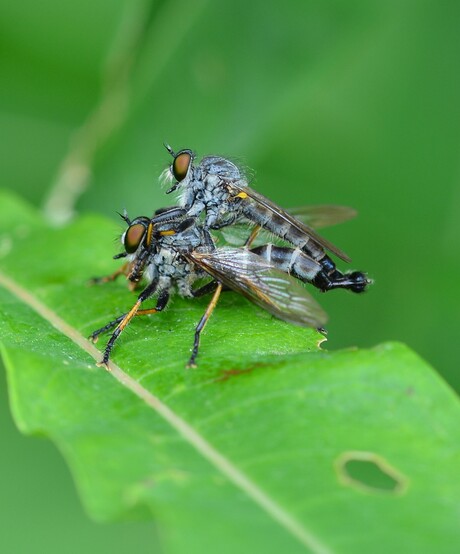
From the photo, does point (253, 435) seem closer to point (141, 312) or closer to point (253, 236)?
point (141, 312)

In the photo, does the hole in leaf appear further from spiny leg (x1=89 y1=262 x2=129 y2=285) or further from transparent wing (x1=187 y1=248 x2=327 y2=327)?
spiny leg (x1=89 y1=262 x2=129 y2=285)

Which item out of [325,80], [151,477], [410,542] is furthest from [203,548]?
[325,80]

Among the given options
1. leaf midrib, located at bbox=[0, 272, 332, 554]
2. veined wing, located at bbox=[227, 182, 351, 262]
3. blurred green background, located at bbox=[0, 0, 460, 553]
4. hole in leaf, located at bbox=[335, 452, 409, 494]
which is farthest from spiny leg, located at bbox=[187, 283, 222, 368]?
blurred green background, located at bbox=[0, 0, 460, 553]

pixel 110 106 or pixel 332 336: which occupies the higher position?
pixel 110 106

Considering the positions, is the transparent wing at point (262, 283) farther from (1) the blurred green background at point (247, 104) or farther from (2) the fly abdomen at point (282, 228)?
(1) the blurred green background at point (247, 104)

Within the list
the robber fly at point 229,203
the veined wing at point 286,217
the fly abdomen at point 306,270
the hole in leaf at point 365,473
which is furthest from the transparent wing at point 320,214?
the hole in leaf at point 365,473

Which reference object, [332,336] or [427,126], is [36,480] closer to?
[332,336]
